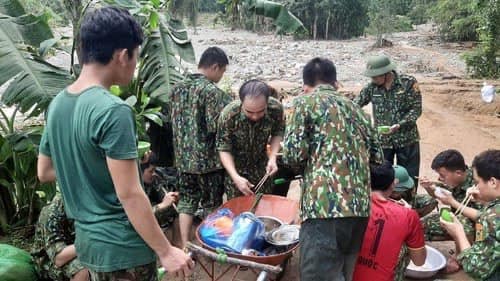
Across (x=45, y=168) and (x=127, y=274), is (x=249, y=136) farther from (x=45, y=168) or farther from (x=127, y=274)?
(x=127, y=274)

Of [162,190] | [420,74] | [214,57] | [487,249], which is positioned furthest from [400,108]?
[420,74]

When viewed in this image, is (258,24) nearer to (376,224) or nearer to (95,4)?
(95,4)

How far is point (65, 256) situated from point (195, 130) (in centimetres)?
137

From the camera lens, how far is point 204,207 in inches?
163

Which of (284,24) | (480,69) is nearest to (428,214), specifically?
(284,24)

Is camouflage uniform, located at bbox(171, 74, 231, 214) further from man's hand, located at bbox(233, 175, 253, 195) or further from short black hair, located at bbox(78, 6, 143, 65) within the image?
short black hair, located at bbox(78, 6, 143, 65)

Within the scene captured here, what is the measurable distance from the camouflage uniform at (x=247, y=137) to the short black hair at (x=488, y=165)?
1.61 m

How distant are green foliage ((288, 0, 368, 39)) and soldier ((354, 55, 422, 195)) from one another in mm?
24191

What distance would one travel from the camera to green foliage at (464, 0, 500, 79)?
12115mm

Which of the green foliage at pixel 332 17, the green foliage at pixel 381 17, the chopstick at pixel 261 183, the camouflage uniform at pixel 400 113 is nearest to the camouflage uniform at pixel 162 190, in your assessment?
the chopstick at pixel 261 183

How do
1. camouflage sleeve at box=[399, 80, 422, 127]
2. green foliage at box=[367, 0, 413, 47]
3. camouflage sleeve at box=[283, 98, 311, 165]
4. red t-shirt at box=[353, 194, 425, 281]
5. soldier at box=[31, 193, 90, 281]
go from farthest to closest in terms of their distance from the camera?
green foliage at box=[367, 0, 413, 47], camouflage sleeve at box=[399, 80, 422, 127], soldier at box=[31, 193, 90, 281], red t-shirt at box=[353, 194, 425, 281], camouflage sleeve at box=[283, 98, 311, 165]

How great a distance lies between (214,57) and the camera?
3.83 m

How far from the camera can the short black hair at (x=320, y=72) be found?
112 inches

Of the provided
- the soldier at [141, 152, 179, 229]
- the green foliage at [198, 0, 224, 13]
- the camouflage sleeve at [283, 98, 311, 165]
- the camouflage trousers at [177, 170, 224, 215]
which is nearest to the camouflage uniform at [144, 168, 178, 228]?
the soldier at [141, 152, 179, 229]
